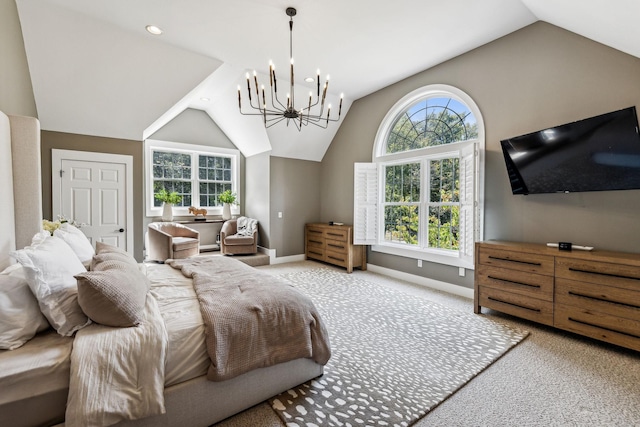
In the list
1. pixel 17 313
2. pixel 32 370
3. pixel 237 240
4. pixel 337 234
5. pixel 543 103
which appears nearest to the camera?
pixel 32 370

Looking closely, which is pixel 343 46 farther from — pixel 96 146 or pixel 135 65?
pixel 96 146

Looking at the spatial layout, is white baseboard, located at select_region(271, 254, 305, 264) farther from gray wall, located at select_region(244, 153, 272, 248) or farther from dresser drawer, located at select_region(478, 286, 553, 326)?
dresser drawer, located at select_region(478, 286, 553, 326)

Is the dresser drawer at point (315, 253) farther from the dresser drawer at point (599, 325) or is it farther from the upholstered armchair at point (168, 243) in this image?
the dresser drawer at point (599, 325)

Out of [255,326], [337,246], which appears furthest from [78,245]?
[337,246]

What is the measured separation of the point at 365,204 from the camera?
16.7 feet

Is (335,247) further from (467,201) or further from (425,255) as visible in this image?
(467,201)

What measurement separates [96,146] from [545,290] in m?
6.18

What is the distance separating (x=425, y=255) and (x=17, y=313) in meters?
4.28

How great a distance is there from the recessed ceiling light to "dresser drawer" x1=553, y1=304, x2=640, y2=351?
5.26 metres

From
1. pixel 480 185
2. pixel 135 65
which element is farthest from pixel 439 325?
pixel 135 65

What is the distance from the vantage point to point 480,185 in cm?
365

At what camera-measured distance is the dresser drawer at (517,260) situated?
107 inches

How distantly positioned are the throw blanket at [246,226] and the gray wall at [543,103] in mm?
3528

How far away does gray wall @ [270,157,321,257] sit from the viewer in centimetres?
591
